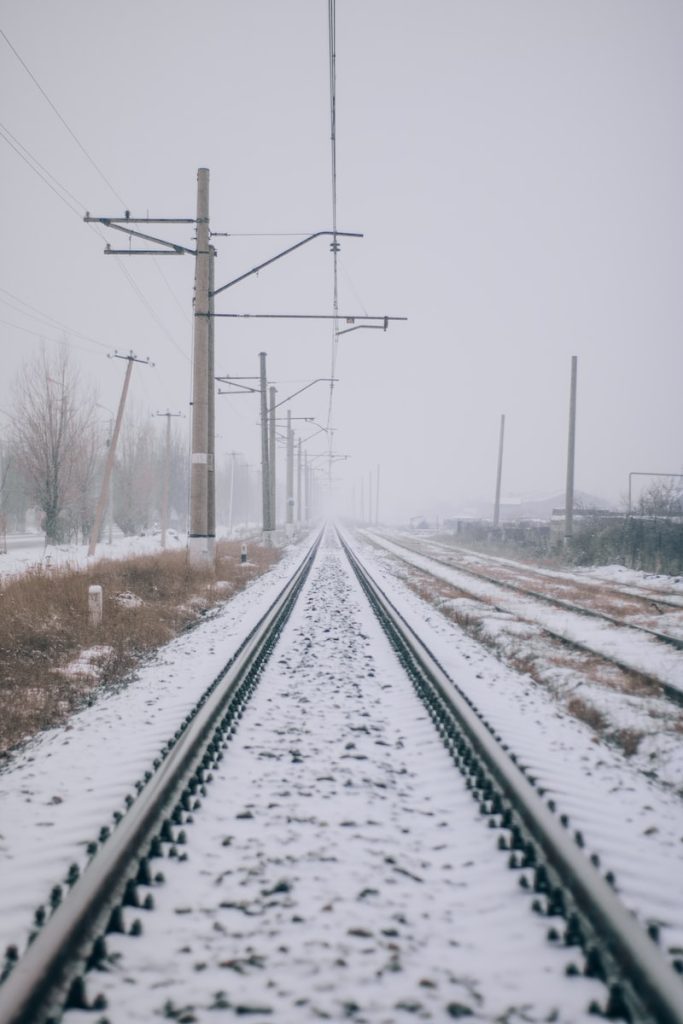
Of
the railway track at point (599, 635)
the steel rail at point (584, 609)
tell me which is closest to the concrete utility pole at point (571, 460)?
the steel rail at point (584, 609)

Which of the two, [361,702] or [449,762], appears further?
[361,702]

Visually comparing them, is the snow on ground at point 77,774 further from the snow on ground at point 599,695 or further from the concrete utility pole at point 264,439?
the concrete utility pole at point 264,439

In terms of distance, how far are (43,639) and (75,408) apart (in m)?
25.2

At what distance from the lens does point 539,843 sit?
2.80 meters

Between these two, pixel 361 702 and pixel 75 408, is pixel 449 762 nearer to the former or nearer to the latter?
pixel 361 702

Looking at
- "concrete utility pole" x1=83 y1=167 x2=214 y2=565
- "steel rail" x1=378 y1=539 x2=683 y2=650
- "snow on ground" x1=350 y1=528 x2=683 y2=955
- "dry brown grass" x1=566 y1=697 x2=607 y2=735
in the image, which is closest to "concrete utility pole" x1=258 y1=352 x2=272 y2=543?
"concrete utility pole" x1=83 y1=167 x2=214 y2=565

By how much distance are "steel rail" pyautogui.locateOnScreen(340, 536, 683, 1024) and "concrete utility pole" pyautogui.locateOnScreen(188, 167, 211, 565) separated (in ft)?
36.4

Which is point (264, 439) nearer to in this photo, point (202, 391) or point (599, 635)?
point (202, 391)

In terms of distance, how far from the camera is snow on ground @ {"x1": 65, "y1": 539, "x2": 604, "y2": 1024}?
2010 millimetres

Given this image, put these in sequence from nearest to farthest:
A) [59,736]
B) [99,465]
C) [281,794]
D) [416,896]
A: [416,896] → [281,794] → [59,736] → [99,465]

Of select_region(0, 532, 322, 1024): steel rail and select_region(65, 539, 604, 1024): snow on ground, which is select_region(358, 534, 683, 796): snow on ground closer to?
select_region(65, 539, 604, 1024): snow on ground

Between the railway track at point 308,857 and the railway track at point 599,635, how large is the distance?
2973mm

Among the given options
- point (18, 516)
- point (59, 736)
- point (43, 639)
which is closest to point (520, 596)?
point (43, 639)

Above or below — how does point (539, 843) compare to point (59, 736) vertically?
above
